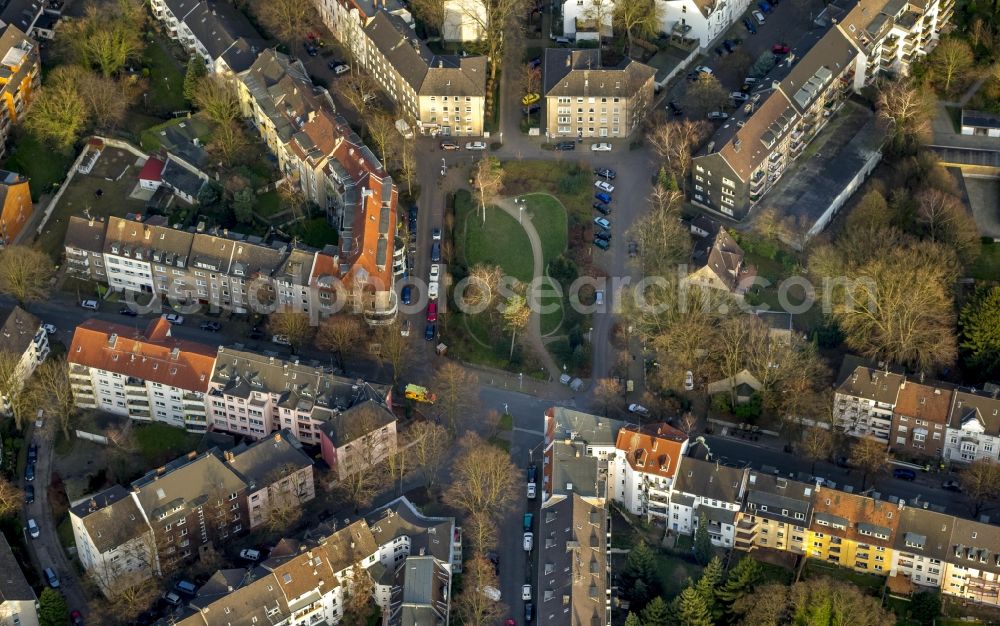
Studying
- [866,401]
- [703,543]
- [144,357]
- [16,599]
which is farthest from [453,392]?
[16,599]

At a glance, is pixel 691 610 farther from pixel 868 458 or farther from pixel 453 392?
pixel 453 392

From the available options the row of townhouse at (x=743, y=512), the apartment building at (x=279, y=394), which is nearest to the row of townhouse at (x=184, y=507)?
the apartment building at (x=279, y=394)

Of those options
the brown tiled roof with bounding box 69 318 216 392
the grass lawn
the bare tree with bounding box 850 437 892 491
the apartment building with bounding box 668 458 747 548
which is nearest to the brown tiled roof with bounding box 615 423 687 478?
the apartment building with bounding box 668 458 747 548

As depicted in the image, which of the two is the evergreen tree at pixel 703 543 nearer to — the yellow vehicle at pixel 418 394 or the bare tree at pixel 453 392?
the bare tree at pixel 453 392

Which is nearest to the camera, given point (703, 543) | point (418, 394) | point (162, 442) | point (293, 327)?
point (703, 543)

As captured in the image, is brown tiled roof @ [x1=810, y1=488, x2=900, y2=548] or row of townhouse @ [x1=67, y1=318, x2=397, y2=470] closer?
brown tiled roof @ [x1=810, y1=488, x2=900, y2=548]

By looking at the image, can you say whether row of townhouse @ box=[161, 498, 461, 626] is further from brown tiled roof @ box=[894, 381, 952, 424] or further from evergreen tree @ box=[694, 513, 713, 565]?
brown tiled roof @ box=[894, 381, 952, 424]
